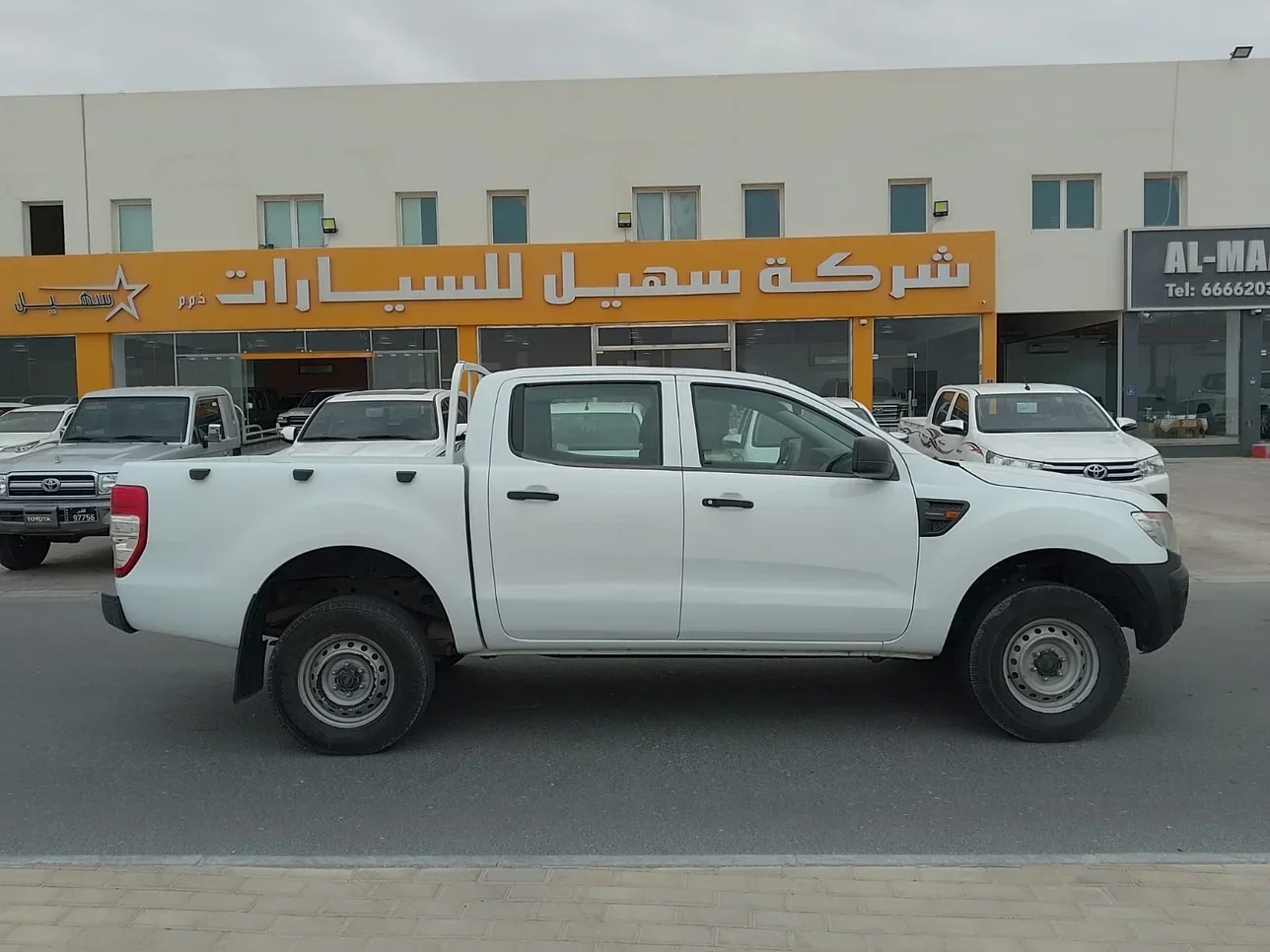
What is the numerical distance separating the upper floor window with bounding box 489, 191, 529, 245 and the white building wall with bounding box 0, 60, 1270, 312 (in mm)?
335

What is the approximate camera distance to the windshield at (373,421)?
39.4ft

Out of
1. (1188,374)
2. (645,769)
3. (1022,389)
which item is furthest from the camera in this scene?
(1188,374)

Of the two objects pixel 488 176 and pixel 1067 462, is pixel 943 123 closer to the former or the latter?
pixel 488 176

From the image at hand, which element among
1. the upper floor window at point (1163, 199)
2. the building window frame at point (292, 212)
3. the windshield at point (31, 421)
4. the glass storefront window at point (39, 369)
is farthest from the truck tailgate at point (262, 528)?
the upper floor window at point (1163, 199)

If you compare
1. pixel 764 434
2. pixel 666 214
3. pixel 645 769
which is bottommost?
pixel 645 769

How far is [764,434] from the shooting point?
5391 mm

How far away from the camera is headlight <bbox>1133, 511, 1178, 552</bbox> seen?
17.4 feet

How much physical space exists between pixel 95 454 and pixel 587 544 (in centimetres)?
784

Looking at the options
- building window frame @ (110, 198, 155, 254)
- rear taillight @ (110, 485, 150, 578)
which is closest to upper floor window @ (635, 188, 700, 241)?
building window frame @ (110, 198, 155, 254)

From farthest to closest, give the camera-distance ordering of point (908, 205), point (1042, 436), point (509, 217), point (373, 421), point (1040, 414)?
point (509, 217) < point (908, 205) < point (1040, 414) < point (373, 421) < point (1042, 436)

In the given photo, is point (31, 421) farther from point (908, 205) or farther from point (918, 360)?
point (908, 205)

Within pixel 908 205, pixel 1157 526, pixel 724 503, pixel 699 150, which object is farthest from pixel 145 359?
pixel 1157 526

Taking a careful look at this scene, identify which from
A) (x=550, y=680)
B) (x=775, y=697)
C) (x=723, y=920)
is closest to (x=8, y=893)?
(x=723, y=920)

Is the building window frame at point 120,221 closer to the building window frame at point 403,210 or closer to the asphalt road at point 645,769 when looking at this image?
the building window frame at point 403,210
